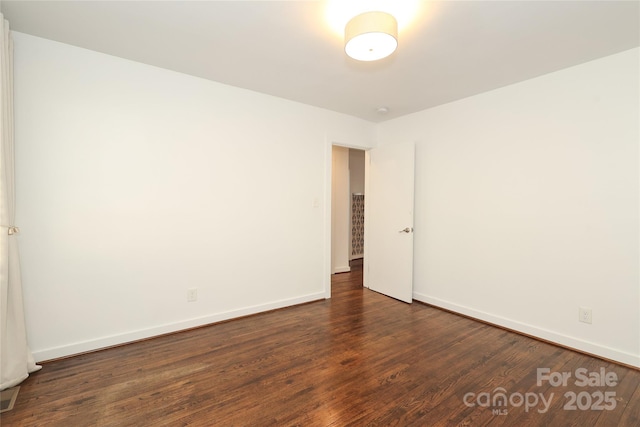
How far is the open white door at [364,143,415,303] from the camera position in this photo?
3840 mm

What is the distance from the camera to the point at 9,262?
2025 millimetres

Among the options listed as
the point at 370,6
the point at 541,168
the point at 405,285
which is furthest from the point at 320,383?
the point at 541,168

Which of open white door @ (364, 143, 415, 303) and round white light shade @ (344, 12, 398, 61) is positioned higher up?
round white light shade @ (344, 12, 398, 61)

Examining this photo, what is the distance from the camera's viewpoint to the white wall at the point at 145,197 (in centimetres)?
229

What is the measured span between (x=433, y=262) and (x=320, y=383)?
228 centimetres

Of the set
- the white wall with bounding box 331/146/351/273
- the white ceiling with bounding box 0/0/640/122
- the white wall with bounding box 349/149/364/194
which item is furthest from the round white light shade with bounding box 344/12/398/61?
the white wall with bounding box 349/149/364/194

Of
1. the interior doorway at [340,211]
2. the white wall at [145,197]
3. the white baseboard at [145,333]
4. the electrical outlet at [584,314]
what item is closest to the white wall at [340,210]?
the interior doorway at [340,211]

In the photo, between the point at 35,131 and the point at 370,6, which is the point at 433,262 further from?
the point at 35,131

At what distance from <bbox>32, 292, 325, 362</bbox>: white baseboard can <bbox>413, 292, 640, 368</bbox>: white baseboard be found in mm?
1866

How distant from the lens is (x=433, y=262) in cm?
375

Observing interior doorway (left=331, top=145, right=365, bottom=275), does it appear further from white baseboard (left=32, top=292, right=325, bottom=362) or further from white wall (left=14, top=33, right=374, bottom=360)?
white baseboard (left=32, top=292, right=325, bottom=362)

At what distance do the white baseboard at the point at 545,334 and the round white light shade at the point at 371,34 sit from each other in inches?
112

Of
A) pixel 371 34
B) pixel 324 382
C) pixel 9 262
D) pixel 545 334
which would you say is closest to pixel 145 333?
pixel 9 262

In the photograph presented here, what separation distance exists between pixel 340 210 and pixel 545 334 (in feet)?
11.7
